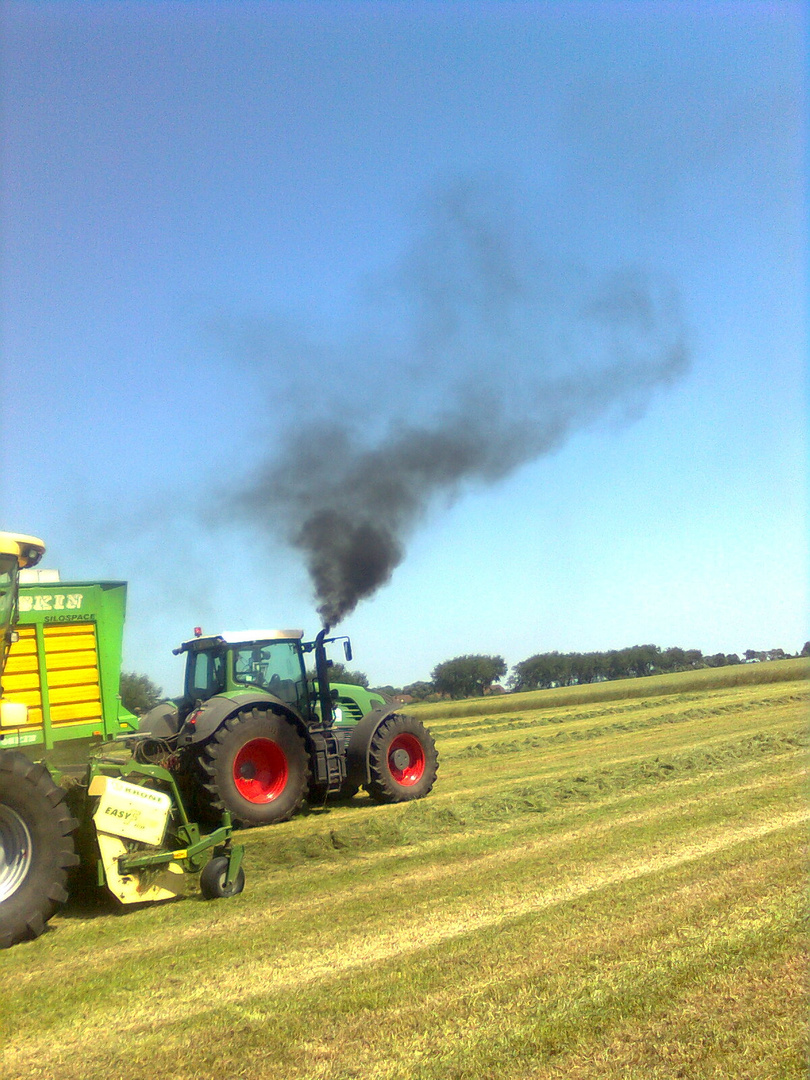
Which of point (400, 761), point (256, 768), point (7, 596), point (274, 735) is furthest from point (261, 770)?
point (7, 596)

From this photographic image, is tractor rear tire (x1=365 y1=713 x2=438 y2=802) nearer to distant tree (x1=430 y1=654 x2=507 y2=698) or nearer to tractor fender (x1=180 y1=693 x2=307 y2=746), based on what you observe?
tractor fender (x1=180 y1=693 x2=307 y2=746)

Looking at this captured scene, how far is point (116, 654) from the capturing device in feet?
29.8

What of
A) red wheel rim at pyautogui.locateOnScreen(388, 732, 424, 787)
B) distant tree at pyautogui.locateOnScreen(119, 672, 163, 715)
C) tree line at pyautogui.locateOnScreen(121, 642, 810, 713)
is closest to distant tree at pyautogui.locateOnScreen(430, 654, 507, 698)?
tree line at pyautogui.locateOnScreen(121, 642, 810, 713)

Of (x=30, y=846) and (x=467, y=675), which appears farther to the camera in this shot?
(x=467, y=675)

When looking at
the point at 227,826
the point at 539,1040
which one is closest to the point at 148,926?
the point at 227,826

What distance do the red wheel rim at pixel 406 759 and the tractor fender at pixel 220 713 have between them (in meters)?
1.44

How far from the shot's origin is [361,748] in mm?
9703

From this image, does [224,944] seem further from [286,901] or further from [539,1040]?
[539,1040]

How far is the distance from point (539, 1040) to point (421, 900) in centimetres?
221

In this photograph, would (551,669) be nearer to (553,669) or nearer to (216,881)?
(553,669)

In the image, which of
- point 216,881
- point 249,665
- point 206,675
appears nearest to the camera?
point 216,881

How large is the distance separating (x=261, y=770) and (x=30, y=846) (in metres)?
3.65

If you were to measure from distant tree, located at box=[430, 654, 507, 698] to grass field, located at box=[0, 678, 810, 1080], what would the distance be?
62405 mm

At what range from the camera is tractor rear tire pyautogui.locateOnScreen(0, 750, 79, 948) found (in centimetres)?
520
